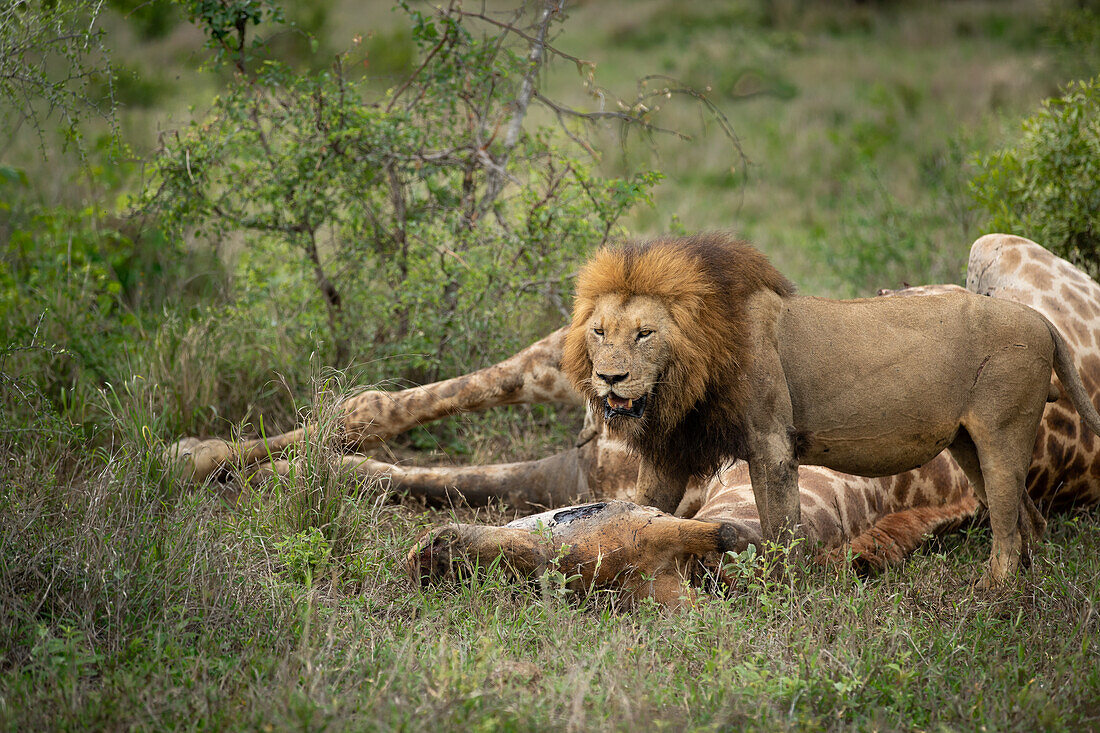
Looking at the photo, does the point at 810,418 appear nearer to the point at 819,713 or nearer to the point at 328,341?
the point at 819,713

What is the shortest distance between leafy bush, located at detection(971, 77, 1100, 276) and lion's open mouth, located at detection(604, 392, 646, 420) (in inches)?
154

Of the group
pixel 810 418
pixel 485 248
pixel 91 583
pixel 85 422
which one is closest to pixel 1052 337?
pixel 810 418

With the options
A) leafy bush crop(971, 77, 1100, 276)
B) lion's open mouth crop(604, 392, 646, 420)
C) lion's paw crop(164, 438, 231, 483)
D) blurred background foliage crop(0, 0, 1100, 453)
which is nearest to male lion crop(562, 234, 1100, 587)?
lion's open mouth crop(604, 392, 646, 420)

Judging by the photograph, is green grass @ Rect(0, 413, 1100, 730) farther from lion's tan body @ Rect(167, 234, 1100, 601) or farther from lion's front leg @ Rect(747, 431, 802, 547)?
lion's tan body @ Rect(167, 234, 1100, 601)

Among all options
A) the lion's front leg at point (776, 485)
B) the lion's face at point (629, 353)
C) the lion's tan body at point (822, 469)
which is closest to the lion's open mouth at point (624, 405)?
the lion's face at point (629, 353)

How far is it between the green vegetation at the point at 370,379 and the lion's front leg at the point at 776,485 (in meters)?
0.23

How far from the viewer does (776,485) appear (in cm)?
341

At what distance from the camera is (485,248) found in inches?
212

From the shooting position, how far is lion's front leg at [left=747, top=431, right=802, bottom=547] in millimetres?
3381

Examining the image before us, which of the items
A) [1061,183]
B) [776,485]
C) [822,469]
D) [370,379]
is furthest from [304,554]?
[1061,183]

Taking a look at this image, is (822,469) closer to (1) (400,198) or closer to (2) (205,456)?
(2) (205,456)

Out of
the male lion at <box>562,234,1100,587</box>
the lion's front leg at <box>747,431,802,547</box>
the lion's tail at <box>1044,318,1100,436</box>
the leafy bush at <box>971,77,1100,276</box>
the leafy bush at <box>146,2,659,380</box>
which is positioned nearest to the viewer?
the male lion at <box>562,234,1100,587</box>

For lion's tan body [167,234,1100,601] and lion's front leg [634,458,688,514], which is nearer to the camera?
lion's front leg [634,458,688,514]

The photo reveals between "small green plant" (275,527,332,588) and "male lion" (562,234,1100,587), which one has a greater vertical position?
"male lion" (562,234,1100,587)
